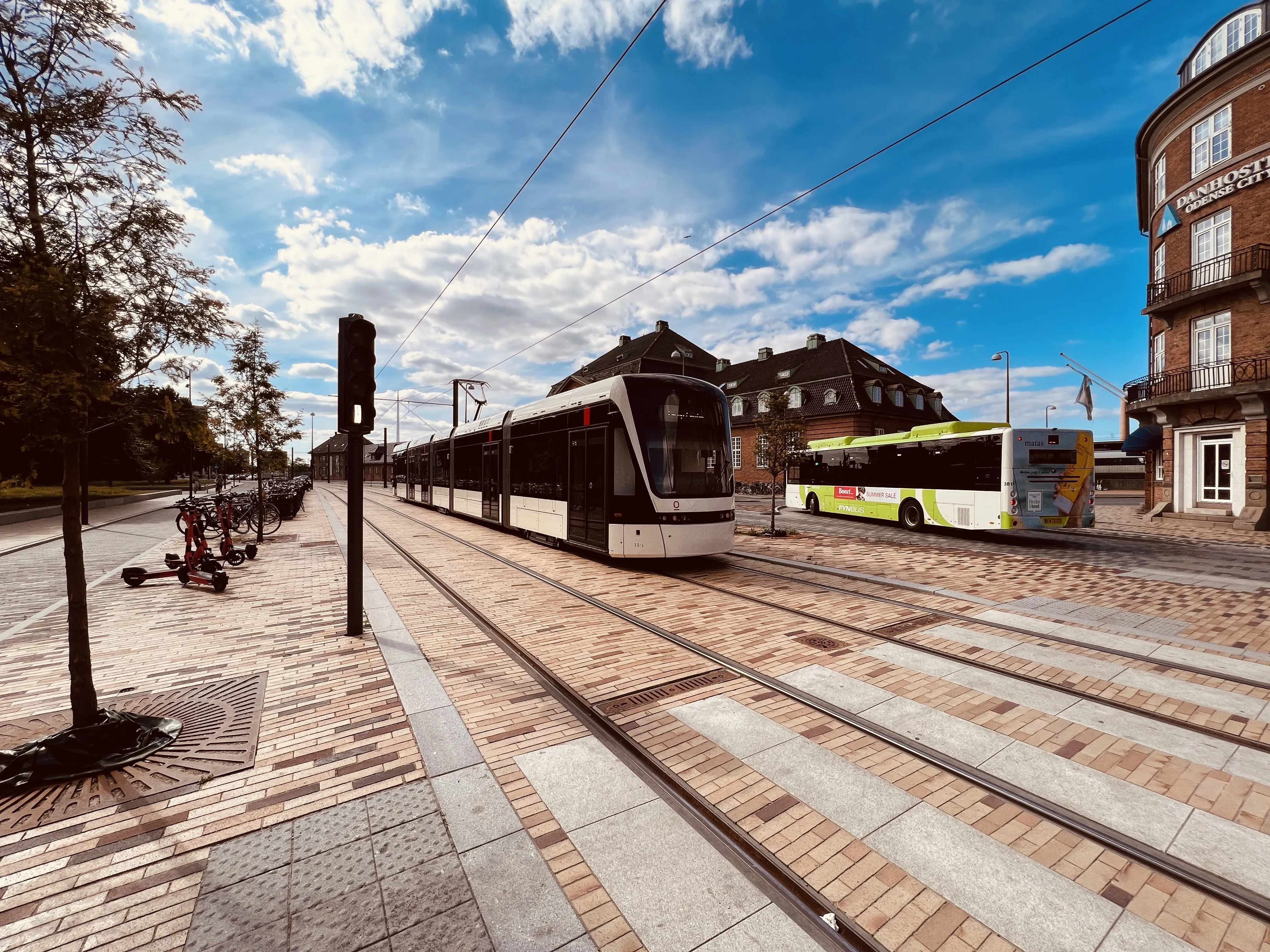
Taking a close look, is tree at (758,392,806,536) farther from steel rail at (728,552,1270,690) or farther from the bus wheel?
steel rail at (728,552,1270,690)

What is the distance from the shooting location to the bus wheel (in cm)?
1602

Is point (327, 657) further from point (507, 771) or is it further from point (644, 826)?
point (644, 826)

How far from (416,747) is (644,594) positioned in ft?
15.5

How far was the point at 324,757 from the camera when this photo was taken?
3.31 metres

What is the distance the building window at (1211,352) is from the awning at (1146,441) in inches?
119

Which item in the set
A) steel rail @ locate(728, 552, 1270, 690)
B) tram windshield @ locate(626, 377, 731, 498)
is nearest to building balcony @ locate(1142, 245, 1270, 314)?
steel rail @ locate(728, 552, 1270, 690)

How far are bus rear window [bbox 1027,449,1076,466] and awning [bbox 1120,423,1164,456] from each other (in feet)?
44.9

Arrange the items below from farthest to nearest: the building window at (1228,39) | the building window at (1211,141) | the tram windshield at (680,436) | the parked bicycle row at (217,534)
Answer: the building window at (1211,141), the building window at (1228,39), the tram windshield at (680,436), the parked bicycle row at (217,534)

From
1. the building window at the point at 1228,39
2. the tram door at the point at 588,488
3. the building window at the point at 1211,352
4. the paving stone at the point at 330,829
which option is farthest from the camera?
the building window at the point at 1211,352

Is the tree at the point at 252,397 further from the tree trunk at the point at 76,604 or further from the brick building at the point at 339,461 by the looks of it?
the brick building at the point at 339,461

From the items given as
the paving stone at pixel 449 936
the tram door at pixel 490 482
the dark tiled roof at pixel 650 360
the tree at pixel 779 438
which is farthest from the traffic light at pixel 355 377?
the dark tiled roof at pixel 650 360

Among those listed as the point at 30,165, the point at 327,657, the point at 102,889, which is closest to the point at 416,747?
the point at 102,889

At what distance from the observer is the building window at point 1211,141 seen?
18.8 meters

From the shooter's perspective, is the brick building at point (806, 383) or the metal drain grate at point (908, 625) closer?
the metal drain grate at point (908, 625)
